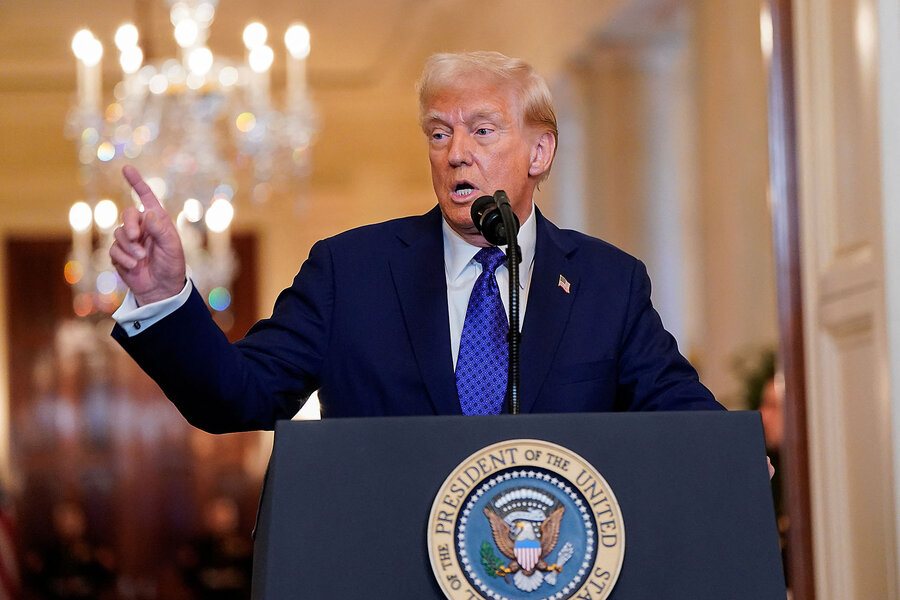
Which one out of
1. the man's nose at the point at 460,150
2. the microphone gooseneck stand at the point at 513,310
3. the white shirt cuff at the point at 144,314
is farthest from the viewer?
the man's nose at the point at 460,150

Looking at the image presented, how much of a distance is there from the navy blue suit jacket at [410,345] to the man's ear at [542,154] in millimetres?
129

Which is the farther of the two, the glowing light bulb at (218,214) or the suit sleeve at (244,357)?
the glowing light bulb at (218,214)

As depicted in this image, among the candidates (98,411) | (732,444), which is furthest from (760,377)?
(98,411)

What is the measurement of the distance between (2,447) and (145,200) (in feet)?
41.8

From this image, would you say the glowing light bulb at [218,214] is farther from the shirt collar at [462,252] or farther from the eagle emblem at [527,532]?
the eagle emblem at [527,532]

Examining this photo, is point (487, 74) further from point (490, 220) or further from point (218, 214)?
point (218, 214)

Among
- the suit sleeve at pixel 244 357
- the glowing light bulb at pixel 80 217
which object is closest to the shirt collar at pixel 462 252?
the suit sleeve at pixel 244 357

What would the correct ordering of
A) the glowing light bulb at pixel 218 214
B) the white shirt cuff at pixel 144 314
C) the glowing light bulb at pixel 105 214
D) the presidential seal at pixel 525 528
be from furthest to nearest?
the glowing light bulb at pixel 105 214
the glowing light bulb at pixel 218 214
the white shirt cuff at pixel 144 314
the presidential seal at pixel 525 528

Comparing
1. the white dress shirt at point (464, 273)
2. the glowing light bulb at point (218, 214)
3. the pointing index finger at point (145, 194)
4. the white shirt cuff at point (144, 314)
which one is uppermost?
the glowing light bulb at point (218, 214)

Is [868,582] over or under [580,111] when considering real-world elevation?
under

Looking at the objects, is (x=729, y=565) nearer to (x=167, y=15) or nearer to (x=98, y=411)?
(x=167, y=15)

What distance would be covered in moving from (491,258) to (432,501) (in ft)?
2.40

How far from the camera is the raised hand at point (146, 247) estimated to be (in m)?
1.65

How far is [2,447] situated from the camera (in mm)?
13445
